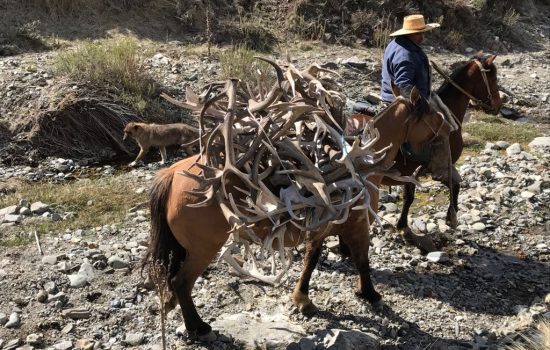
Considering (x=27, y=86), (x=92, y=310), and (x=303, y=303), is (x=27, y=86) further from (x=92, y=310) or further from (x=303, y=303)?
(x=303, y=303)

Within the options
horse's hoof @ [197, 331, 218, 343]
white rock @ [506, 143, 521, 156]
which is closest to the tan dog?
horse's hoof @ [197, 331, 218, 343]

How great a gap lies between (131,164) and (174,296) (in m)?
4.63

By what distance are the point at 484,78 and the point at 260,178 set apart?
4.02m

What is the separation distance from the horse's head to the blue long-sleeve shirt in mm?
Result: 1086

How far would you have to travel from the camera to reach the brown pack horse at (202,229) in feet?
14.0

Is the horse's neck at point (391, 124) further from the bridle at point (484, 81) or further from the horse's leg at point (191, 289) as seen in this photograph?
the horse's leg at point (191, 289)

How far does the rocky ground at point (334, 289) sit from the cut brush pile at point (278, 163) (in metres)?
1.30

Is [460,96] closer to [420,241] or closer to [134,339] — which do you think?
[420,241]

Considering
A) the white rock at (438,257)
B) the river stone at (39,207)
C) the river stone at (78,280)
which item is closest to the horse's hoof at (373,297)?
the white rock at (438,257)

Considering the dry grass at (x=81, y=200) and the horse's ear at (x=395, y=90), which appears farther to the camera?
the dry grass at (x=81, y=200)

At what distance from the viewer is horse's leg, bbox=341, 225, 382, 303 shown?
16.8 ft

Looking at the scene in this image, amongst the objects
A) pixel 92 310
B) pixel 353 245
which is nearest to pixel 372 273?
pixel 353 245

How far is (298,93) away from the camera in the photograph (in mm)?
4363

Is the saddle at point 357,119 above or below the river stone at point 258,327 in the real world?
above
